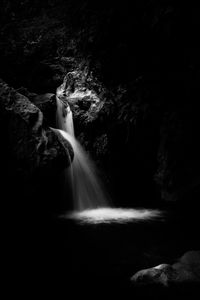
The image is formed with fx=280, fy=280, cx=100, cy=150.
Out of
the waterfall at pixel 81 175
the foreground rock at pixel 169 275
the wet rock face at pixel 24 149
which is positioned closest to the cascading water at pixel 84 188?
the waterfall at pixel 81 175

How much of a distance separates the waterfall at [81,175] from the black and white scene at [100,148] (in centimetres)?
5

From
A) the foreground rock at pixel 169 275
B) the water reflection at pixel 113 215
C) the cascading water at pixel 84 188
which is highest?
the cascading water at pixel 84 188

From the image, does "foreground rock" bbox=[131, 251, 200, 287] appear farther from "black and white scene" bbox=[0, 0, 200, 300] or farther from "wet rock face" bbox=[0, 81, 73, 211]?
"wet rock face" bbox=[0, 81, 73, 211]

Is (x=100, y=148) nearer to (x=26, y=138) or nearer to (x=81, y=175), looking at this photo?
(x=81, y=175)

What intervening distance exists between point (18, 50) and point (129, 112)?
22.2ft

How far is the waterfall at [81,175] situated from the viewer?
1093 centimetres

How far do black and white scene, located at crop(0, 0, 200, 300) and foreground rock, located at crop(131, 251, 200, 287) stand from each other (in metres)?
Answer: 0.02

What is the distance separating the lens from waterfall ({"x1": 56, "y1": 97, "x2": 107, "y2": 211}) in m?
10.9

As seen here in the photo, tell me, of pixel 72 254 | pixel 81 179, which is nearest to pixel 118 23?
pixel 81 179

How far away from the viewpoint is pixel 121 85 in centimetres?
1264

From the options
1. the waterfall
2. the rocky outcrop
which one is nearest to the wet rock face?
the rocky outcrop

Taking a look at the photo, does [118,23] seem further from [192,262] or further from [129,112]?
[192,262]

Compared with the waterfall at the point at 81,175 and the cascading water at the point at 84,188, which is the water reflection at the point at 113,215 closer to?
the cascading water at the point at 84,188

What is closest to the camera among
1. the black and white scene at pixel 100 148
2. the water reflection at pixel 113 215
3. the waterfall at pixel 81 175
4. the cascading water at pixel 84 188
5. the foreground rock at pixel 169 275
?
the foreground rock at pixel 169 275
